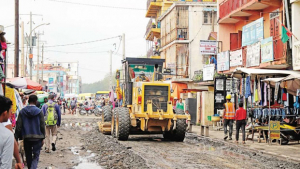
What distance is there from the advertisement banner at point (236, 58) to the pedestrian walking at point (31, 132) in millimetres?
19459

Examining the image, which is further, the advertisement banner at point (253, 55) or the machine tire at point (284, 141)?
the advertisement banner at point (253, 55)

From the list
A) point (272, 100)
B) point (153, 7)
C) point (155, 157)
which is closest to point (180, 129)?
point (272, 100)

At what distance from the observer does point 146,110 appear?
62.2 feet

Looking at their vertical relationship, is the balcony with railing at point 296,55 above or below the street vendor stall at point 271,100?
above

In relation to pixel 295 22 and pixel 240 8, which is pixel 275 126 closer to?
pixel 295 22

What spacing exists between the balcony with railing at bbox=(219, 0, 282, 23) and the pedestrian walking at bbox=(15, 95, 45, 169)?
17.7m

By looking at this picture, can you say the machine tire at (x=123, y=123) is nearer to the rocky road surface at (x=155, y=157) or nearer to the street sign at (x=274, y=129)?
the rocky road surface at (x=155, y=157)

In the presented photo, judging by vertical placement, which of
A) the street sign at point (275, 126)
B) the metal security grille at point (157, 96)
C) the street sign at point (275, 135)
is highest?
the metal security grille at point (157, 96)

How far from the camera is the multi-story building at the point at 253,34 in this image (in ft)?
76.1

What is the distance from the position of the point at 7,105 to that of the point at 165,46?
4383 cm

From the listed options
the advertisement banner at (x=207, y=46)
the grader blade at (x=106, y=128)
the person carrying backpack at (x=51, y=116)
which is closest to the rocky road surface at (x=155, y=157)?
the person carrying backpack at (x=51, y=116)

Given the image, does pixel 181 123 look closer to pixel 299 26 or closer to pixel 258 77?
pixel 258 77

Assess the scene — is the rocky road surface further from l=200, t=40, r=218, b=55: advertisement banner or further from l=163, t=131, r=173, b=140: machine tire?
l=200, t=40, r=218, b=55: advertisement banner

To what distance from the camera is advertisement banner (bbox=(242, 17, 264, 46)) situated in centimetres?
2542
